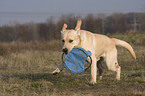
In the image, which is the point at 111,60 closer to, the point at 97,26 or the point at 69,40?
the point at 69,40

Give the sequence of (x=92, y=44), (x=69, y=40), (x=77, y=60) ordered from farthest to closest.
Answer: (x=77, y=60) < (x=92, y=44) < (x=69, y=40)

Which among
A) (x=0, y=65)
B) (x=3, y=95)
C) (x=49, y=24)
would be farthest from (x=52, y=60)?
(x=49, y=24)

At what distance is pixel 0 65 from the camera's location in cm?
1120

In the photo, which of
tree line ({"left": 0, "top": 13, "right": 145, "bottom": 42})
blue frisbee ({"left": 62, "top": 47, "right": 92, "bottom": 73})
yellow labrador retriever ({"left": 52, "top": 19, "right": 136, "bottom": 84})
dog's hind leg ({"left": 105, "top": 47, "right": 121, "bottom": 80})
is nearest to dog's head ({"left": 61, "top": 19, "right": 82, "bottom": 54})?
yellow labrador retriever ({"left": 52, "top": 19, "right": 136, "bottom": 84})

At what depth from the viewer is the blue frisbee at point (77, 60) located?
20.6ft

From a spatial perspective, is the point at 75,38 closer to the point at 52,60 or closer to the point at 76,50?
the point at 76,50

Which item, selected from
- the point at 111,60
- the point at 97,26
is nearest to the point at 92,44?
the point at 111,60

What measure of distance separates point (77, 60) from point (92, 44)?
3.00 ft

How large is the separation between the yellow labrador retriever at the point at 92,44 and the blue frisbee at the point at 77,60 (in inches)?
6.5

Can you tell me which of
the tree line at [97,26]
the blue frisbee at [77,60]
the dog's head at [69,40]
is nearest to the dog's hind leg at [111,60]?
the blue frisbee at [77,60]

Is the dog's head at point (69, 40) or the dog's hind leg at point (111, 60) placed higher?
the dog's head at point (69, 40)

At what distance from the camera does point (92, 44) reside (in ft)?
21.4

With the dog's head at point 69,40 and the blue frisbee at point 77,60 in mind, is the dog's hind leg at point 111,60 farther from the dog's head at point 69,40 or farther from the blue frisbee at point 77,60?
the dog's head at point 69,40

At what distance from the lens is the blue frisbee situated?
628 centimetres
